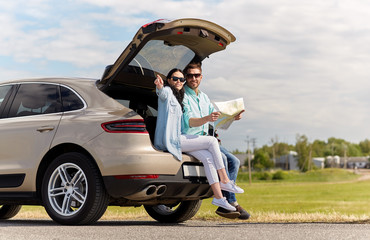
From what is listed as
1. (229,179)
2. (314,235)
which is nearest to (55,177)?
(229,179)

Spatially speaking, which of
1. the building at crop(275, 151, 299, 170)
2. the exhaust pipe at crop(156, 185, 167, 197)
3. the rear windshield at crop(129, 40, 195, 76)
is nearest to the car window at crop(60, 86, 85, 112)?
the rear windshield at crop(129, 40, 195, 76)

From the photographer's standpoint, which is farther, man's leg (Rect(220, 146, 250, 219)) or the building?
the building

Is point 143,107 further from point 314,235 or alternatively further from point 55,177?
point 314,235

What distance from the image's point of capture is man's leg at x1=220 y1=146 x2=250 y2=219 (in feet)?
21.7

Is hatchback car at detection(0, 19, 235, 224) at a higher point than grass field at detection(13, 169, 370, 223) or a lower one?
higher

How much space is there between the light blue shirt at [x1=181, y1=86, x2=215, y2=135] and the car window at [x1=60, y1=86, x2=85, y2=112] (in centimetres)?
124

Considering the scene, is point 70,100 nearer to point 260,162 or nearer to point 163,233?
point 163,233

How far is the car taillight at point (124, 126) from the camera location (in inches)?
235

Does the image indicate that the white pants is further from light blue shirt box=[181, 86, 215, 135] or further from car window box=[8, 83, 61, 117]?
car window box=[8, 83, 61, 117]

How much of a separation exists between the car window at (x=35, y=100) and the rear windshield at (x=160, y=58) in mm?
1130

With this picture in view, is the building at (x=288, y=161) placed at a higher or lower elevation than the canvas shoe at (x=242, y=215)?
lower

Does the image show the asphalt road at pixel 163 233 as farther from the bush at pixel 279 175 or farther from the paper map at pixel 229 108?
the bush at pixel 279 175

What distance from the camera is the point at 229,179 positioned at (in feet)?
22.0

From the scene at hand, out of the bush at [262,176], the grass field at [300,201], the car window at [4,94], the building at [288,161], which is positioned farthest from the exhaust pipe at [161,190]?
the building at [288,161]
